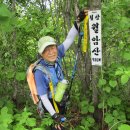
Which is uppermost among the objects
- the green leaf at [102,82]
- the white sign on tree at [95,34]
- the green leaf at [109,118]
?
the white sign on tree at [95,34]

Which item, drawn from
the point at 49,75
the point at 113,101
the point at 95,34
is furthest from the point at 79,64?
the point at 49,75

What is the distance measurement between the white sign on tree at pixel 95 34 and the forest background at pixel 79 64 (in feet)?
0.69

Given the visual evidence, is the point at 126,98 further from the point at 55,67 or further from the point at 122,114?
the point at 55,67

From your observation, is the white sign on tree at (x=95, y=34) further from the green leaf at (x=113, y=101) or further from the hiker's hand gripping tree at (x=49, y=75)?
the green leaf at (x=113, y=101)

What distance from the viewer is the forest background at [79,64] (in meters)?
4.01

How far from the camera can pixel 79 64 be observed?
15.5 ft

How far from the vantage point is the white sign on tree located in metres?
3.71

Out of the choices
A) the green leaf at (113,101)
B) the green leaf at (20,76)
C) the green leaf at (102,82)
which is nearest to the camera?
the green leaf at (102,82)

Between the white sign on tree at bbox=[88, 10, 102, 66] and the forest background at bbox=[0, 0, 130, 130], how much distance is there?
0.21 metres

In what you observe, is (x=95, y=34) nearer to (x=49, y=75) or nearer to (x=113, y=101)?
(x=49, y=75)

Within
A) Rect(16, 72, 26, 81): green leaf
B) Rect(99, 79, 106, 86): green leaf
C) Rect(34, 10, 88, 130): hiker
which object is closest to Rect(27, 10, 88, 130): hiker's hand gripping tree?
Rect(34, 10, 88, 130): hiker

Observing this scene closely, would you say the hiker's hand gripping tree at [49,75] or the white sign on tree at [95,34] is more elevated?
the white sign on tree at [95,34]

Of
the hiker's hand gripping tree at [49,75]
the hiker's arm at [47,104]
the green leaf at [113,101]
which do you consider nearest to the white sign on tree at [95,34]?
the hiker's hand gripping tree at [49,75]

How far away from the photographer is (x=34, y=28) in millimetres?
4793
